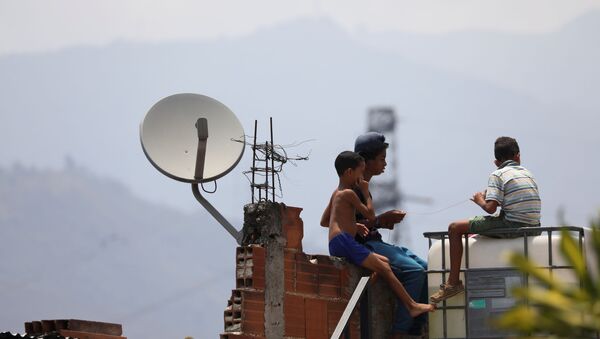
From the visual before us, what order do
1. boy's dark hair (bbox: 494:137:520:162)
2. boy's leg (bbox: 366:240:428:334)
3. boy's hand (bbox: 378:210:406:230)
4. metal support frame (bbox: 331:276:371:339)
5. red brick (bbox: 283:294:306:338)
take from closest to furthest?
metal support frame (bbox: 331:276:371:339)
red brick (bbox: 283:294:306:338)
boy's dark hair (bbox: 494:137:520:162)
boy's leg (bbox: 366:240:428:334)
boy's hand (bbox: 378:210:406:230)

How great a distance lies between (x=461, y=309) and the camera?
950 centimetres

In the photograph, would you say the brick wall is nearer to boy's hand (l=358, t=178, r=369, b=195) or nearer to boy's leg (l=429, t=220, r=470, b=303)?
boy's hand (l=358, t=178, r=369, b=195)

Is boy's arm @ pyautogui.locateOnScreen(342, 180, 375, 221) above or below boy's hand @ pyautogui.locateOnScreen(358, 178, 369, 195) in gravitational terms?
below

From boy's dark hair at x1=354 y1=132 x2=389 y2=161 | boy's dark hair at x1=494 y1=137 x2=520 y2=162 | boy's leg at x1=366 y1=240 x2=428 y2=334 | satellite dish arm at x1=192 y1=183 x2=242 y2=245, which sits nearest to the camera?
boy's dark hair at x1=494 y1=137 x2=520 y2=162

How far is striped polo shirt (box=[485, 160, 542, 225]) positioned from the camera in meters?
9.39

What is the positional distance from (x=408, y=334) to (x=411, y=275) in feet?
1.63

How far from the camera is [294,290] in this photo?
945 centimetres

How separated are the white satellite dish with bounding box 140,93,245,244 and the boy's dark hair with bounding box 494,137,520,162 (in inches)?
103

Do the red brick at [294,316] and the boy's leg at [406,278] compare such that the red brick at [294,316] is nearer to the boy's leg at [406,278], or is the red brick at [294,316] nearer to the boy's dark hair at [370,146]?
the boy's leg at [406,278]

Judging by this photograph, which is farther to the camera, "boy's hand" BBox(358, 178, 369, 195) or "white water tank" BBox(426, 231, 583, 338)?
"boy's hand" BBox(358, 178, 369, 195)

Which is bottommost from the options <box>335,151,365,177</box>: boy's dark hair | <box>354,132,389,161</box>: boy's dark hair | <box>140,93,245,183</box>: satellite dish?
<box>335,151,365,177</box>: boy's dark hair

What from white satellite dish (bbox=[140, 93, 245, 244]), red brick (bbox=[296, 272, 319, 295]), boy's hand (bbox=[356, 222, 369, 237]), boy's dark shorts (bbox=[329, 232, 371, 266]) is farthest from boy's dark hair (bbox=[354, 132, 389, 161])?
white satellite dish (bbox=[140, 93, 245, 244])

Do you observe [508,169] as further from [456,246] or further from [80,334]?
[80,334]

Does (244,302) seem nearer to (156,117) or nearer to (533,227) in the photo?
(533,227)
